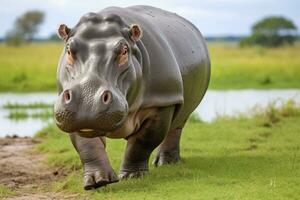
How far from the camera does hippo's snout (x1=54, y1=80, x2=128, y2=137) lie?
4824 millimetres

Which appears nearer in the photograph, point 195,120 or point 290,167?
point 290,167

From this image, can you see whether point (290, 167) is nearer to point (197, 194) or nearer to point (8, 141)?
point (197, 194)

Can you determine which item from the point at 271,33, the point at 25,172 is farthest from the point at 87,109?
the point at 271,33

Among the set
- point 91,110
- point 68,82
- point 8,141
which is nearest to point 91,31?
point 68,82

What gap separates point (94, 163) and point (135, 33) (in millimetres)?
1052

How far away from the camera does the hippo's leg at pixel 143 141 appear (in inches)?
239

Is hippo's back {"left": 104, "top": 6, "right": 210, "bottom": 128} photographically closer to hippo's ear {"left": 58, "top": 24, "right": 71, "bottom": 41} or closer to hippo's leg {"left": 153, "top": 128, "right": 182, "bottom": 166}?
hippo's leg {"left": 153, "top": 128, "right": 182, "bottom": 166}

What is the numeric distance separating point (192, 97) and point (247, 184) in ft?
5.37

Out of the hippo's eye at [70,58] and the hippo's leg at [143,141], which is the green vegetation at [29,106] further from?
the hippo's eye at [70,58]

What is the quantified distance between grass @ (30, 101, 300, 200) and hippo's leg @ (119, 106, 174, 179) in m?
0.15

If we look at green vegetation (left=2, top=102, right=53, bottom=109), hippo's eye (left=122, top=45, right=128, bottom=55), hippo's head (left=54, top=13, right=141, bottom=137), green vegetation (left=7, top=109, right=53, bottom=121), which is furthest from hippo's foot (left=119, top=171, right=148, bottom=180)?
green vegetation (left=2, top=102, right=53, bottom=109)

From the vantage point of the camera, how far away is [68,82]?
5.23 metres

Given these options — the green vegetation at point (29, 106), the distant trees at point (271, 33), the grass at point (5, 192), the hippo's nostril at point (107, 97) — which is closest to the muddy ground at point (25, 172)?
the grass at point (5, 192)

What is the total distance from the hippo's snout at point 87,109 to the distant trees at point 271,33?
144 feet
